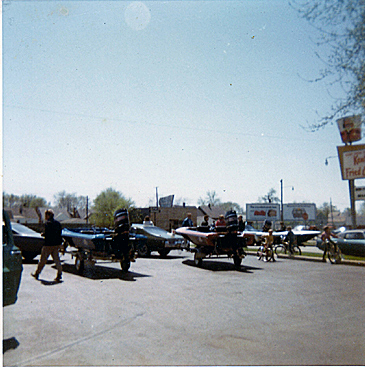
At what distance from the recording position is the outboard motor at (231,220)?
4.30 meters

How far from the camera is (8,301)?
2959mm

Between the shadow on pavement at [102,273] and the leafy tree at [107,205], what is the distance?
44 centimetres

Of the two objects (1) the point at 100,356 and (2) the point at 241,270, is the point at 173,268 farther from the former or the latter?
(1) the point at 100,356

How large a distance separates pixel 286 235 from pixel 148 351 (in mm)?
2323

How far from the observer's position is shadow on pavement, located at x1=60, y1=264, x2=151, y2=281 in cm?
317

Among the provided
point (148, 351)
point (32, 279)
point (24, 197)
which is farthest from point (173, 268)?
point (24, 197)

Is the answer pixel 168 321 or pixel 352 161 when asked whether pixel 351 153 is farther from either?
pixel 168 321

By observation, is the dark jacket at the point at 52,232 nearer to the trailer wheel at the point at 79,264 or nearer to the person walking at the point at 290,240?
the trailer wheel at the point at 79,264

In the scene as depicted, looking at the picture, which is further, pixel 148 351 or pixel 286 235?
pixel 286 235

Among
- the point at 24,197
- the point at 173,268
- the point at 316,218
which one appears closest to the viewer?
the point at 24,197

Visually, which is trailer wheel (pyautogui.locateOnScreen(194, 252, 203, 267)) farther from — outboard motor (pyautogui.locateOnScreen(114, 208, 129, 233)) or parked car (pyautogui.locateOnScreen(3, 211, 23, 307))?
parked car (pyautogui.locateOnScreen(3, 211, 23, 307))

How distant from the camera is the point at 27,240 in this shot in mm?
2988

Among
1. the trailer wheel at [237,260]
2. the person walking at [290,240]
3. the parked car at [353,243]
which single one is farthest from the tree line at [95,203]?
the parked car at [353,243]

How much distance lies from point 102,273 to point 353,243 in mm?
4461
